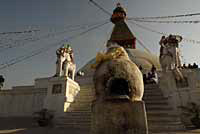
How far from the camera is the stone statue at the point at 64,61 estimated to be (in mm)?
9916

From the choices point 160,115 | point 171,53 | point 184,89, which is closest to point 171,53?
point 171,53

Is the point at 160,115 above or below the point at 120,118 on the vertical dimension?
below

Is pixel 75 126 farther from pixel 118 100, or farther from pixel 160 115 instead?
pixel 118 100

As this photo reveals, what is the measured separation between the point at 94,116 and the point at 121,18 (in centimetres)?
2608

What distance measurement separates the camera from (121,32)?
28.3 meters

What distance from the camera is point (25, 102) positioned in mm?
10609

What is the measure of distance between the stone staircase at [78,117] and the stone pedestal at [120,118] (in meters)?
3.23

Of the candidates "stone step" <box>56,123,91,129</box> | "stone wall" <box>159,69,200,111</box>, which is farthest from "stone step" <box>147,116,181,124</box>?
"stone step" <box>56,123,91,129</box>

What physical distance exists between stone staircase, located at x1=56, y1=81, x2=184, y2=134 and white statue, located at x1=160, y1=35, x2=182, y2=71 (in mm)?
1567

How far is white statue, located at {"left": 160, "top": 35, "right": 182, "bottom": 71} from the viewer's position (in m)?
8.52

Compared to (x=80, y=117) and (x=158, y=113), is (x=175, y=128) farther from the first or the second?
(x=80, y=117)

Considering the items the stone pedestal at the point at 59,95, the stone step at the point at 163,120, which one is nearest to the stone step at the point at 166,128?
the stone step at the point at 163,120

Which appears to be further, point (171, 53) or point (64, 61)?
point (64, 61)

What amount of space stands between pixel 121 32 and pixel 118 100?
26.5 meters
